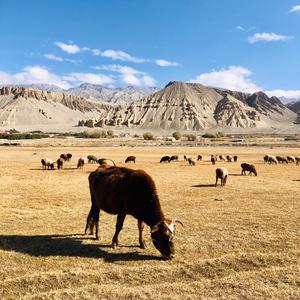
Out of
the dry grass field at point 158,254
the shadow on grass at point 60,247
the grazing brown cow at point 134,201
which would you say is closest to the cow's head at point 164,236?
the grazing brown cow at point 134,201

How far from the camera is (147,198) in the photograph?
12109 mm

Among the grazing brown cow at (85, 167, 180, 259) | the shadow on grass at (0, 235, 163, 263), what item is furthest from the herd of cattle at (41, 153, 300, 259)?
the shadow on grass at (0, 235, 163, 263)

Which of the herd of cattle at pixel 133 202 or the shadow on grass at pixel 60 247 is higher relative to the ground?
the herd of cattle at pixel 133 202

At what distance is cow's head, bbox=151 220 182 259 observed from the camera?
11.2 meters

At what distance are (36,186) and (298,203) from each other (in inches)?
692

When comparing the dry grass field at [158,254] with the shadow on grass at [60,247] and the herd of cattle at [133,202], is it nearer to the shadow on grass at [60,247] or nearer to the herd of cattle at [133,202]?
the shadow on grass at [60,247]

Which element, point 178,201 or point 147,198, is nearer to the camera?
point 147,198

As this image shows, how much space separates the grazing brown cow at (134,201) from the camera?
11.3m

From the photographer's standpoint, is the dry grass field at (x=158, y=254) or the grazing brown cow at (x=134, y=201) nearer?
the dry grass field at (x=158, y=254)

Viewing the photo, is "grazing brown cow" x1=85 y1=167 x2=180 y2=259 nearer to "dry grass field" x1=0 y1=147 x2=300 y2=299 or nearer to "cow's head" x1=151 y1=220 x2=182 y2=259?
"cow's head" x1=151 y1=220 x2=182 y2=259

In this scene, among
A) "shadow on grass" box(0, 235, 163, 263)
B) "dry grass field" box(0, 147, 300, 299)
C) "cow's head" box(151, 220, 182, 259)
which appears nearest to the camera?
"dry grass field" box(0, 147, 300, 299)

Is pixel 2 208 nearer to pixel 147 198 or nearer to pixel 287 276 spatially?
pixel 147 198

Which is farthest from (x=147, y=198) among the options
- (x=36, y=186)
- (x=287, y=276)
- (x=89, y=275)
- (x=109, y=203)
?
(x=36, y=186)

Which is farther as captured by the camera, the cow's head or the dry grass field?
the cow's head
